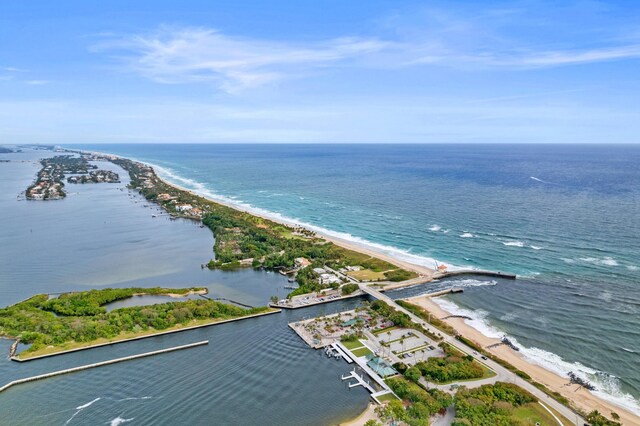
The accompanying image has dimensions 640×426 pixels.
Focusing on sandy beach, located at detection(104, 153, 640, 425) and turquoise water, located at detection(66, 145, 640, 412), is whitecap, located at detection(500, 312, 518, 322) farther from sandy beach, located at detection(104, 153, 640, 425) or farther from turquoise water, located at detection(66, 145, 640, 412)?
sandy beach, located at detection(104, 153, 640, 425)

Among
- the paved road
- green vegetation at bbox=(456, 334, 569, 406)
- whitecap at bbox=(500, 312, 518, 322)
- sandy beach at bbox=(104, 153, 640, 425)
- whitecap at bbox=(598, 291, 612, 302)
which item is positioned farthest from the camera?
whitecap at bbox=(598, 291, 612, 302)

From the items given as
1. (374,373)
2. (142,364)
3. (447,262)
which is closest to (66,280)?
(142,364)

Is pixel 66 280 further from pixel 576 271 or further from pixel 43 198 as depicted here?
pixel 43 198

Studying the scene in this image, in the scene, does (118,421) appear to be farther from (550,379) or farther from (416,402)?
(550,379)

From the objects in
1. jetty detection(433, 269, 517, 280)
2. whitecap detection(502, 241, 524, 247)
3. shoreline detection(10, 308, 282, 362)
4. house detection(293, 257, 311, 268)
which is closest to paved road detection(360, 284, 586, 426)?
jetty detection(433, 269, 517, 280)

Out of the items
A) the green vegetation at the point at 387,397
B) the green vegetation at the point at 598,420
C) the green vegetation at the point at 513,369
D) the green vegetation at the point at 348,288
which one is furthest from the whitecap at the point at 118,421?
the green vegetation at the point at 598,420

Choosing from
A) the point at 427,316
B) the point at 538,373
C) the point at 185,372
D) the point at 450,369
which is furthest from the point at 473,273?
the point at 185,372
